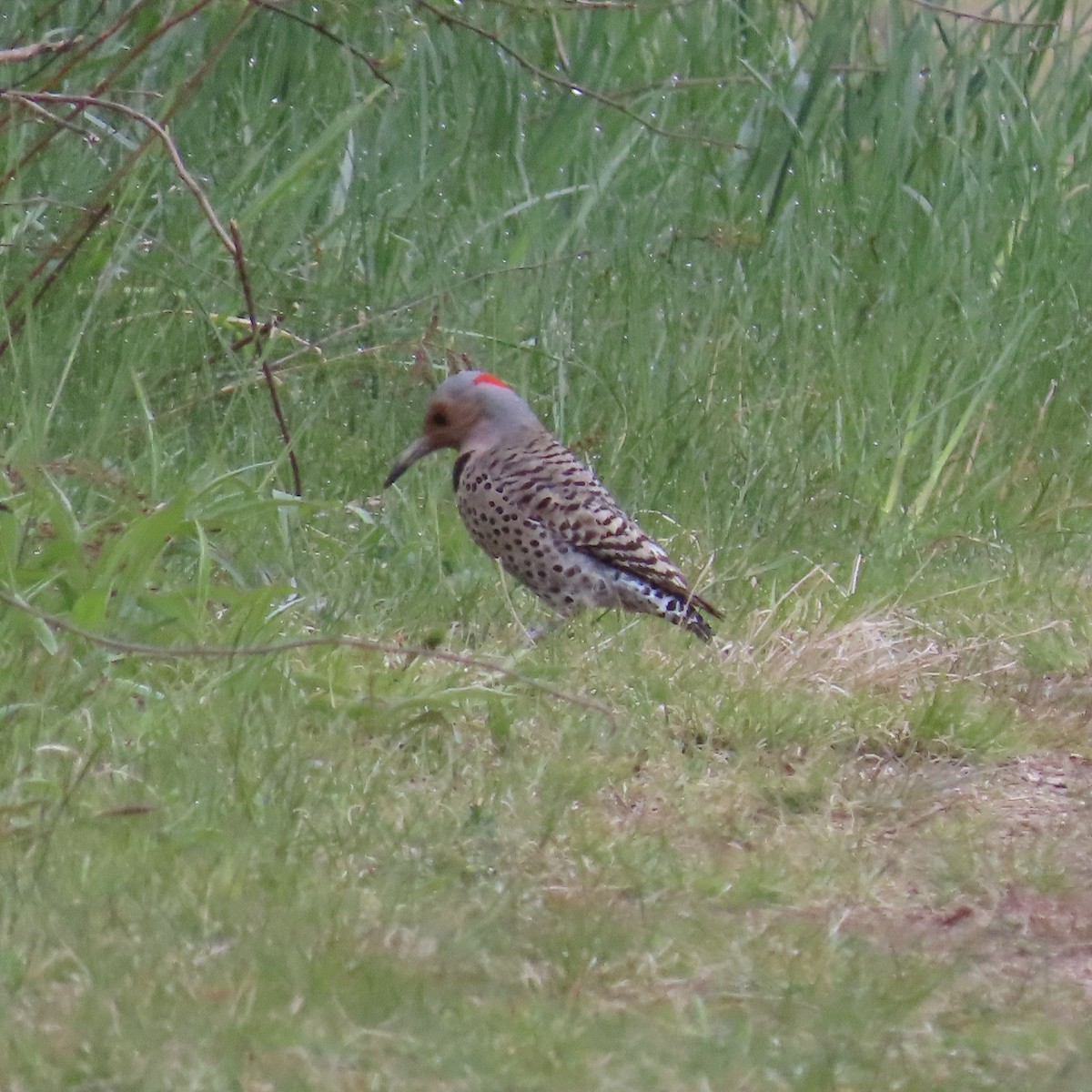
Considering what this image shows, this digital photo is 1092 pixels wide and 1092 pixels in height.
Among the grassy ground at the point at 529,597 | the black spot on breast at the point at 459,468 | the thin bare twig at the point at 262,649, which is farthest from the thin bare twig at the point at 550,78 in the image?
the thin bare twig at the point at 262,649

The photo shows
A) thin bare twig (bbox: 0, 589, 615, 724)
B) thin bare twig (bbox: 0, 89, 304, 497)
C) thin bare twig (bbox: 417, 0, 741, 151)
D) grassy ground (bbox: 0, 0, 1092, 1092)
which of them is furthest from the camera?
thin bare twig (bbox: 417, 0, 741, 151)

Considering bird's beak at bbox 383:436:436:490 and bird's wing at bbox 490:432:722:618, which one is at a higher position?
bird's wing at bbox 490:432:722:618

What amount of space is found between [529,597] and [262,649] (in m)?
2.13

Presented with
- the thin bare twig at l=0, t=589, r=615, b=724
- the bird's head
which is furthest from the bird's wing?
the thin bare twig at l=0, t=589, r=615, b=724

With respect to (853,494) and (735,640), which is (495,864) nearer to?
(735,640)

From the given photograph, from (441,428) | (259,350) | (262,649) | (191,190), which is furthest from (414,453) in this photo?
(262,649)

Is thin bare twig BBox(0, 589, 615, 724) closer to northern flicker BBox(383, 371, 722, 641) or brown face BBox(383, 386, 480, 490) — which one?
northern flicker BBox(383, 371, 722, 641)

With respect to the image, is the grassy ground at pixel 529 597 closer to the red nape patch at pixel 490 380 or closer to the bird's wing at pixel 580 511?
the bird's wing at pixel 580 511

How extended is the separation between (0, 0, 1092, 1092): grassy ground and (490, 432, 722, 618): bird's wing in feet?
0.46

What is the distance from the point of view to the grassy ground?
117 inches

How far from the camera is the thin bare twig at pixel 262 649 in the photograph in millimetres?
3342

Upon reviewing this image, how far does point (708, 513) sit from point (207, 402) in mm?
1487

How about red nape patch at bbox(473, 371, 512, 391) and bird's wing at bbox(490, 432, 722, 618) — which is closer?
bird's wing at bbox(490, 432, 722, 618)

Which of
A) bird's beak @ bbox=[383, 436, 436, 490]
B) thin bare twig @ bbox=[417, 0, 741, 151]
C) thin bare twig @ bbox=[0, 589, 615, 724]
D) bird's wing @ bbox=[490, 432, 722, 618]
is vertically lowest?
bird's beak @ bbox=[383, 436, 436, 490]
